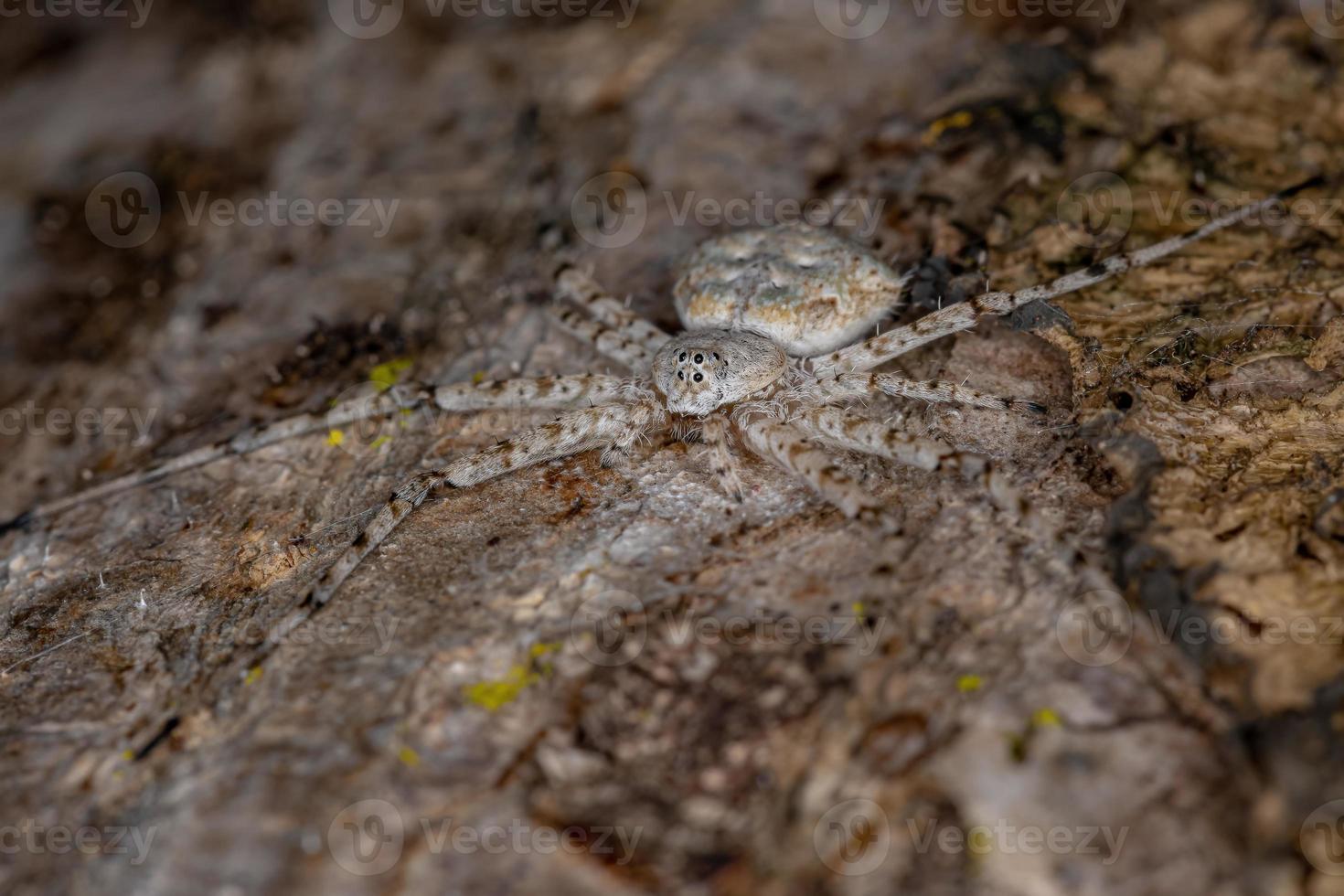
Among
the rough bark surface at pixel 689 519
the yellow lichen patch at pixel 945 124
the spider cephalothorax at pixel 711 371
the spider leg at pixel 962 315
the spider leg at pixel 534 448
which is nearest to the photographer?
the rough bark surface at pixel 689 519

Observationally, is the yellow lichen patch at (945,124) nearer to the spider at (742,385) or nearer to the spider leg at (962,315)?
the spider at (742,385)

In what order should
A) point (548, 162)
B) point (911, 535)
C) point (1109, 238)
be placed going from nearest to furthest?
point (911, 535), point (1109, 238), point (548, 162)

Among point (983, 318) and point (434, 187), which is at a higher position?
point (434, 187)

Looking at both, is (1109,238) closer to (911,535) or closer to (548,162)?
(911,535)

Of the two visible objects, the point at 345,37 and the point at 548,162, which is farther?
the point at 345,37

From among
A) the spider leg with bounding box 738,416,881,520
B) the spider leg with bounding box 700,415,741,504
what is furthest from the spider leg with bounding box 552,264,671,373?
the spider leg with bounding box 738,416,881,520

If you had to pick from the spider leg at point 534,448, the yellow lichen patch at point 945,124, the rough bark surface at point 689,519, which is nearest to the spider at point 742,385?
the spider leg at point 534,448

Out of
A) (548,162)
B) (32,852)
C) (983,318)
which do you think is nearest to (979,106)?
(983,318)
